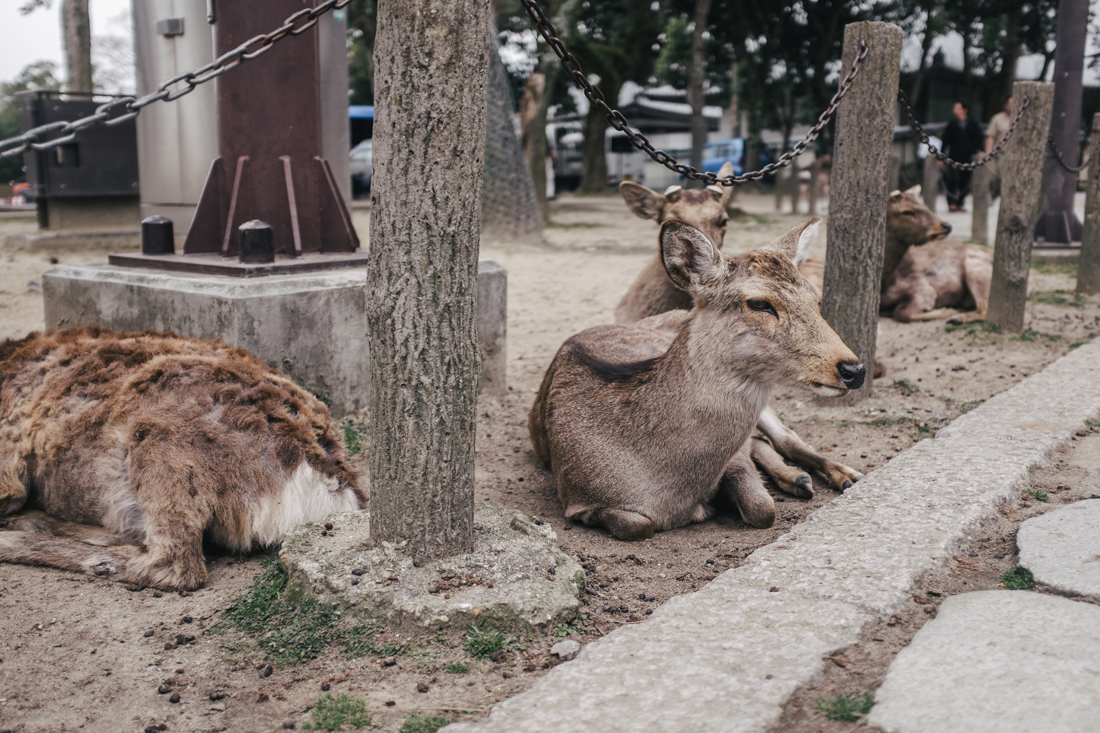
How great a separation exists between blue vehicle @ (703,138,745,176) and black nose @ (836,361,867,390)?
3379cm

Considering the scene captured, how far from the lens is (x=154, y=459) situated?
353 centimetres

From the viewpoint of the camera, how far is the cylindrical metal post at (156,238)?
18.6 feet

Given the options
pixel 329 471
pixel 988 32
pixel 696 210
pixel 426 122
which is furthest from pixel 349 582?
pixel 988 32

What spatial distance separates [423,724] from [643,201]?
5023mm

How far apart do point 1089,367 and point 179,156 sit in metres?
7.11

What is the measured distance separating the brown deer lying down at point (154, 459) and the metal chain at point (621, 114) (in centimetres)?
170

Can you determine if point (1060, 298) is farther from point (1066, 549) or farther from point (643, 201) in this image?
point (1066, 549)

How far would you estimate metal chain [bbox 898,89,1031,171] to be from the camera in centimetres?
591

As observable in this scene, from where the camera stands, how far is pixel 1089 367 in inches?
237

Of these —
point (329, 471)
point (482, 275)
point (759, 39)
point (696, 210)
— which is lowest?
point (329, 471)

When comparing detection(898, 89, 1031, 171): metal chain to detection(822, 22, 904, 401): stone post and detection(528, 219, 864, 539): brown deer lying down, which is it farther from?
detection(528, 219, 864, 539): brown deer lying down

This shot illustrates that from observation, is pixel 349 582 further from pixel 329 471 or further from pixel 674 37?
pixel 674 37

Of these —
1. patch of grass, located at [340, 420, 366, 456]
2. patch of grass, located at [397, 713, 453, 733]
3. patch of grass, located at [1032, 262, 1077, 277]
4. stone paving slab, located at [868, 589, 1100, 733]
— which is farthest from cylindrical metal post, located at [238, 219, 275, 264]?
patch of grass, located at [1032, 262, 1077, 277]

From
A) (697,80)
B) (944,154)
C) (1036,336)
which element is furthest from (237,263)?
(697,80)
